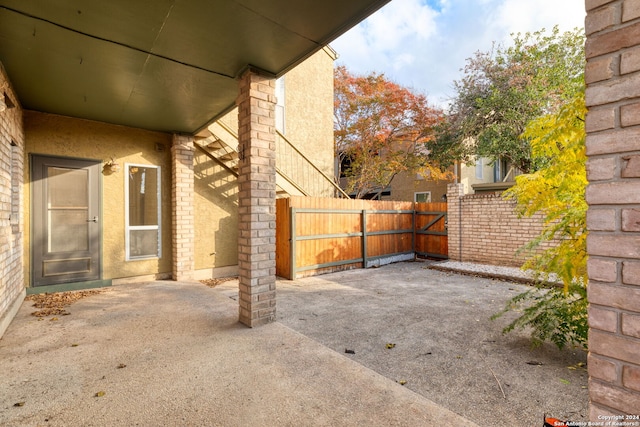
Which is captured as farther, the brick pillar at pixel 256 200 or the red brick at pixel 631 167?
the brick pillar at pixel 256 200

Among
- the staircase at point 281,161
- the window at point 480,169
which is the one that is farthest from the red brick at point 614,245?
the window at point 480,169

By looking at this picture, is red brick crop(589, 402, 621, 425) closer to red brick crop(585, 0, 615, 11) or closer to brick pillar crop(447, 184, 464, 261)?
red brick crop(585, 0, 615, 11)

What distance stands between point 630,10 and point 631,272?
3.01ft

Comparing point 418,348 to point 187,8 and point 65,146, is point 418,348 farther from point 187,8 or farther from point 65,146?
point 65,146

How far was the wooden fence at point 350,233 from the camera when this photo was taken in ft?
23.1

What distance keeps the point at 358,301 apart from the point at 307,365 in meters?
2.40

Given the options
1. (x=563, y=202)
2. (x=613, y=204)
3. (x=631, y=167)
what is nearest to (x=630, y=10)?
(x=631, y=167)

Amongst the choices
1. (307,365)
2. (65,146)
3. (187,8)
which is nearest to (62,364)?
(307,365)

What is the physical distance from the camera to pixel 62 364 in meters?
2.80

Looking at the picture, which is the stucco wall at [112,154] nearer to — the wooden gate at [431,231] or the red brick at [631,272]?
the red brick at [631,272]

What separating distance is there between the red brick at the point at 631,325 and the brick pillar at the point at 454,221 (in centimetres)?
808

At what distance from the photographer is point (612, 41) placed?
1132 millimetres

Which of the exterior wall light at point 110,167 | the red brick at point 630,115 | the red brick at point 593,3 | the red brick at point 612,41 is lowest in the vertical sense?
the red brick at point 630,115

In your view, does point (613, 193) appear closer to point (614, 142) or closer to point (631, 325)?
point (614, 142)
